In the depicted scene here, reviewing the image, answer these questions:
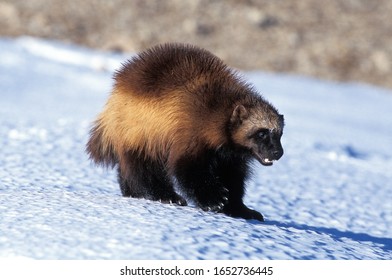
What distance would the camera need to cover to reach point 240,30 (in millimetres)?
16641

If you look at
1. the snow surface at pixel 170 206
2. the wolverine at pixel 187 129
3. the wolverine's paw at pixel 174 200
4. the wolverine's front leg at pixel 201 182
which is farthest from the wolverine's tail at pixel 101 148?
the wolverine's front leg at pixel 201 182

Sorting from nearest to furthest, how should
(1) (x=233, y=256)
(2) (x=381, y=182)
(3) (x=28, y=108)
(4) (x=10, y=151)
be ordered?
1. (1) (x=233, y=256)
2. (4) (x=10, y=151)
3. (2) (x=381, y=182)
4. (3) (x=28, y=108)

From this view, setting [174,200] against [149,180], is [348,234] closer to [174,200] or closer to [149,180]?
[174,200]

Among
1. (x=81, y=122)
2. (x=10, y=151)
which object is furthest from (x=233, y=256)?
(x=81, y=122)

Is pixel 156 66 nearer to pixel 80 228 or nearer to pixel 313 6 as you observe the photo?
pixel 80 228

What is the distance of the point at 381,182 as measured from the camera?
25.5 ft

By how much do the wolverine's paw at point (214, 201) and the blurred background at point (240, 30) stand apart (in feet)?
36.1

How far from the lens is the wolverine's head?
417 centimetres

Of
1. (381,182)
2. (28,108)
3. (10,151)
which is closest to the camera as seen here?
(10,151)

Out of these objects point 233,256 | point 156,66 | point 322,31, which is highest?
point 322,31

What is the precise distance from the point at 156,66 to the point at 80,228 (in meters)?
1.40

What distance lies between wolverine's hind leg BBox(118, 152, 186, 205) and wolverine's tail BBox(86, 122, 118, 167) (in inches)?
11.8

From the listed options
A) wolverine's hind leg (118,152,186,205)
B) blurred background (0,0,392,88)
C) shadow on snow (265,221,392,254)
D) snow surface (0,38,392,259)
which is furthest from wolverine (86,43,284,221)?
blurred background (0,0,392,88)

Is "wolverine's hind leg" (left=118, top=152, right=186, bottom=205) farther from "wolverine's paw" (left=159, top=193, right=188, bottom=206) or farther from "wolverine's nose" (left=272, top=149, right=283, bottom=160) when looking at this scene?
"wolverine's nose" (left=272, top=149, right=283, bottom=160)
